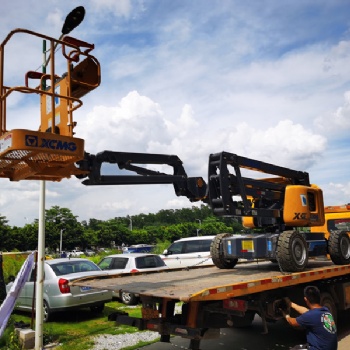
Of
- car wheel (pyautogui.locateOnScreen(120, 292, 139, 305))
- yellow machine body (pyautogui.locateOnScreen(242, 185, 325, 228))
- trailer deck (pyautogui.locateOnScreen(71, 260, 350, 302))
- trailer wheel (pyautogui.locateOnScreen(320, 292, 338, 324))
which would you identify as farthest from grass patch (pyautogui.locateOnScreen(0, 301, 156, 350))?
yellow machine body (pyautogui.locateOnScreen(242, 185, 325, 228))

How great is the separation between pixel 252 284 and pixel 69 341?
417cm

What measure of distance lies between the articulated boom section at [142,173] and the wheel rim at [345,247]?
347 centimetres

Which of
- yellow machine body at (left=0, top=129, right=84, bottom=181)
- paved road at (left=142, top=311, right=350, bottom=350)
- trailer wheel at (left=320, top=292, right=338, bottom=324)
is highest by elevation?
yellow machine body at (left=0, top=129, right=84, bottom=181)

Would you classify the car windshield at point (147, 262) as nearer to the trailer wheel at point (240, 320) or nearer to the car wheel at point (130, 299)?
the car wheel at point (130, 299)

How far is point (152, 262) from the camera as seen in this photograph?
1226cm

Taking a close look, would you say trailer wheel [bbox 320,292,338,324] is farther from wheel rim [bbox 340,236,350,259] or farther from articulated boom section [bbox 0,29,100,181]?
articulated boom section [bbox 0,29,100,181]

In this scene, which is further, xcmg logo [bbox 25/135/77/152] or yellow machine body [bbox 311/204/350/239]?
yellow machine body [bbox 311/204/350/239]

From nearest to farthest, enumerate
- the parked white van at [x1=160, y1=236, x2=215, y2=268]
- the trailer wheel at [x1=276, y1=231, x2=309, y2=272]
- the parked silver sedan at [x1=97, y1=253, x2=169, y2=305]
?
1. the trailer wheel at [x1=276, y1=231, x2=309, y2=272]
2. the parked silver sedan at [x1=97, y1=253, x2=169, y2=305]
3. the parked white van at [x1=160, y1=236, x2=215, y2=268]

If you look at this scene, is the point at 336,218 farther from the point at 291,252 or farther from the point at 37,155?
the point at 37,155

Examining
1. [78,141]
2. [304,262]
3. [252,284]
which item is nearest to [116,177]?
[78,141]

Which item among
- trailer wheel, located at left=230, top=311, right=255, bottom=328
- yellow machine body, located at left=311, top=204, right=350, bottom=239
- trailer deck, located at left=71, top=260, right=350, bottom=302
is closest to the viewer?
trailer deck, located at left=71, top=260, right=350, bottom=302

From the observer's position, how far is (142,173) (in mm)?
6484

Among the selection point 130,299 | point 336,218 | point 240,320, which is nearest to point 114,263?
point 130,299

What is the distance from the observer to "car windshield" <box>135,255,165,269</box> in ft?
39.1
